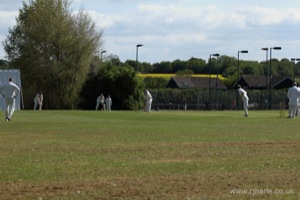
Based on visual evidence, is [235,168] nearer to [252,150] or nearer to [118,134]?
[252,150]

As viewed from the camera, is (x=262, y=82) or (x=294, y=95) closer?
(x=294, y=95)

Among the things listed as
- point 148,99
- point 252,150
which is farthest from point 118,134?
point 148,99

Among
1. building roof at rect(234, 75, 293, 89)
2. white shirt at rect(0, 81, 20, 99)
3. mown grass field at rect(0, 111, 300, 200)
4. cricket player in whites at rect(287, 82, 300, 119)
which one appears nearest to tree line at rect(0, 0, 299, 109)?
cricket player in whites at rect(287, 82, 300, 119)

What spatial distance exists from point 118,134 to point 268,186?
13430mm

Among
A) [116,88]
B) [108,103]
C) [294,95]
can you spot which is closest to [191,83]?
[116,88]

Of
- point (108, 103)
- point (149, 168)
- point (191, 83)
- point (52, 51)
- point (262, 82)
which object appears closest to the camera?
Result: point (149, 168)

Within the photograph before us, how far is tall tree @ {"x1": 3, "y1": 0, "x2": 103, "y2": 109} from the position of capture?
89875 millimetres

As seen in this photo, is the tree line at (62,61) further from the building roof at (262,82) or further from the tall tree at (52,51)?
the building roof at (262,82)

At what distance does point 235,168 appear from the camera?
1395 centimetres

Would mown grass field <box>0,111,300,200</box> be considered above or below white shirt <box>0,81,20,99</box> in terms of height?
below

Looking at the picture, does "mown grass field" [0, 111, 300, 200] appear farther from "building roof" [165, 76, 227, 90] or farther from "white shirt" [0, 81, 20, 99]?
"building roof" [165, 76, 227, 90]

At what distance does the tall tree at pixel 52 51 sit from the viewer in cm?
8988

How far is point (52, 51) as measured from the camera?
299ft

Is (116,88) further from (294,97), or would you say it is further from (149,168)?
(149,168)
